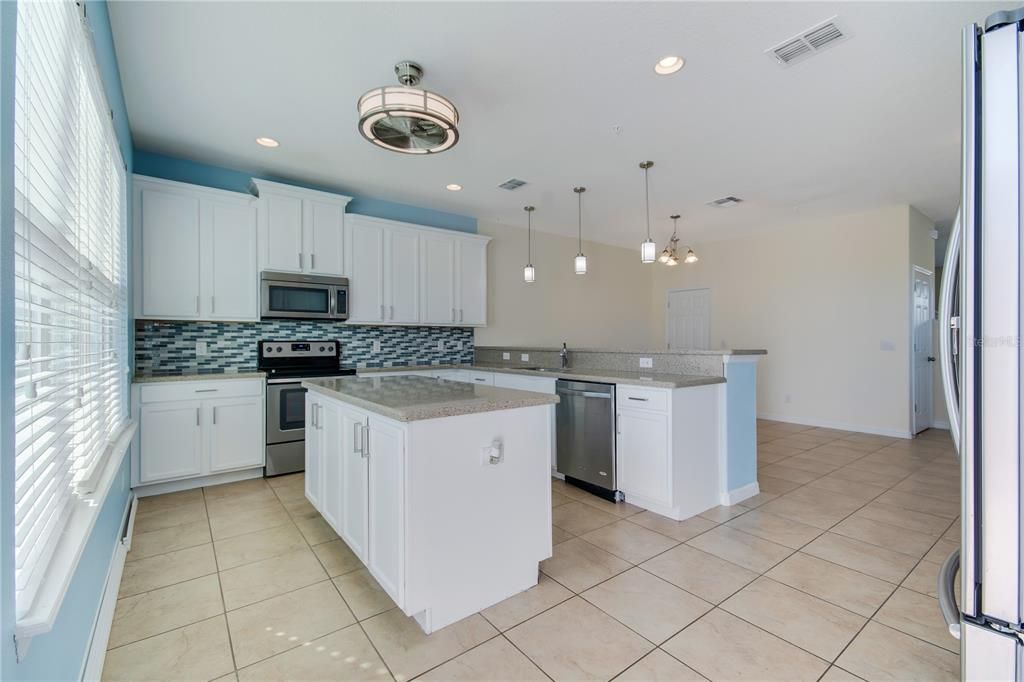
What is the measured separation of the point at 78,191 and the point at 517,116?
241cm

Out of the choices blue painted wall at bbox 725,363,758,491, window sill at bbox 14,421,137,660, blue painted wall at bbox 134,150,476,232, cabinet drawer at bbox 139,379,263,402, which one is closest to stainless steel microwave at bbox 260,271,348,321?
cabinet drawer at bbox 139,379,263,402

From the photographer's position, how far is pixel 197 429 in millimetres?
3633

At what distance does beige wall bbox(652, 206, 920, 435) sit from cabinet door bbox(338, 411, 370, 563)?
6058mm

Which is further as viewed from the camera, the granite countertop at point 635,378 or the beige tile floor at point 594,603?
the granite countertop at point 635,378

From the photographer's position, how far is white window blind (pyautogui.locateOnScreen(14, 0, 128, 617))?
37.4 inches

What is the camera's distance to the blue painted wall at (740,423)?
329 cm

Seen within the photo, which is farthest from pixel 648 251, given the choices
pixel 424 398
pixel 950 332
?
pixel 950 332

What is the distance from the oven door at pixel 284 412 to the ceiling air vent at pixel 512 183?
269 cm

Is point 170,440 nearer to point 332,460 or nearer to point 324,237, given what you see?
point 332,460

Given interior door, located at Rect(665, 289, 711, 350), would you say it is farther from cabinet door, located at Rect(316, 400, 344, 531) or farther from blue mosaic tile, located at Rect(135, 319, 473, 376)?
cabinet door, located at Rect(316, 400, 344, 531)

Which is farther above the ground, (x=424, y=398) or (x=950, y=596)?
(x=424, y=398)

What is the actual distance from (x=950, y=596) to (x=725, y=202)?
15.1ft

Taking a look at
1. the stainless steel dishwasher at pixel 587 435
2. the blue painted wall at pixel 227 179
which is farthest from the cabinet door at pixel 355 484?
the blue painted wall at pixel 227 179

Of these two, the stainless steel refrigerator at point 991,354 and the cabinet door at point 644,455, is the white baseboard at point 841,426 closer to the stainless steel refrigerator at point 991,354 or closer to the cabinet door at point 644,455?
the cabinet door at point 644,455
